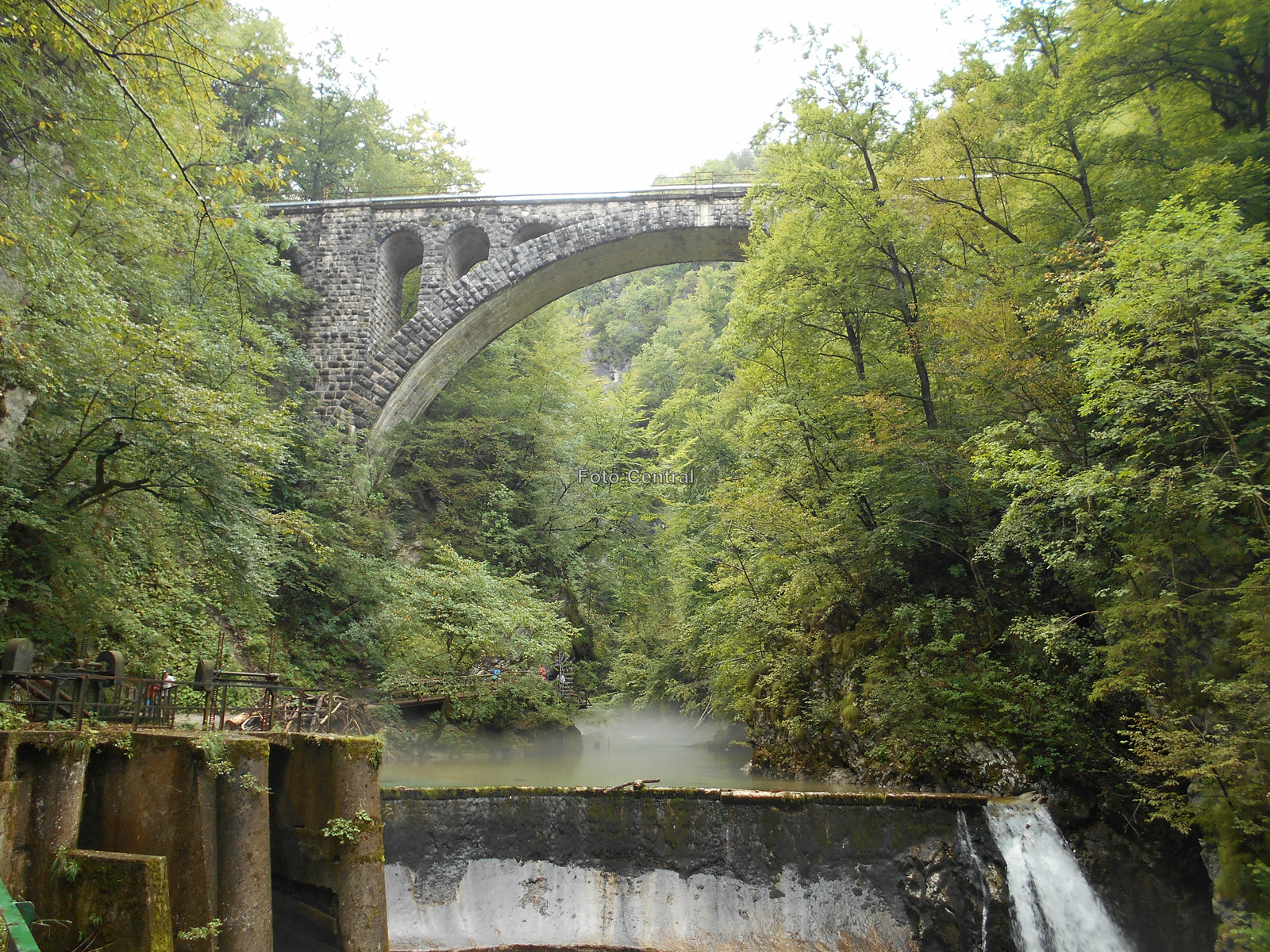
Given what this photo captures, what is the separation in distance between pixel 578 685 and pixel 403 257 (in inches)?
473

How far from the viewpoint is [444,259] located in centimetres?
1675

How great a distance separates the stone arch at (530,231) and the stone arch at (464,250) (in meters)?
0.73

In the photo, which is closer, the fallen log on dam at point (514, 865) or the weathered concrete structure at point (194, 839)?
the weathered concrete structure at point (194, 839)

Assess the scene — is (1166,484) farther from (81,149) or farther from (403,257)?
(403,257)

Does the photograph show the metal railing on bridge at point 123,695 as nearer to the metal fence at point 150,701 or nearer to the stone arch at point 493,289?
the metal fence at point 150,701

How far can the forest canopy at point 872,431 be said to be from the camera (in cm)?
589

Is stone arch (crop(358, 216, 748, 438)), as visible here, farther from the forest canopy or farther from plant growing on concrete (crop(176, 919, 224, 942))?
plant growing on concrete (crop(176, 919, 224, 942))

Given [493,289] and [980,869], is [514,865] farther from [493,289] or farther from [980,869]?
[493,289]

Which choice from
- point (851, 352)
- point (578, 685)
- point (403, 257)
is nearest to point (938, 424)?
point (851, 352)

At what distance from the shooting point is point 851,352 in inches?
463

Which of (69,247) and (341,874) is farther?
(69,247)

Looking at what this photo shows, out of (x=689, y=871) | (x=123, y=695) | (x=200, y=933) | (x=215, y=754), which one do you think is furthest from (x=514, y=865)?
(x=123, y=695)

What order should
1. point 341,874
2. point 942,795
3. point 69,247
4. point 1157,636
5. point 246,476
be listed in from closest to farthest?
1. point 341,874
2. point 1157,636
3. point 942,795
4. point 69,247
5. point 246,476

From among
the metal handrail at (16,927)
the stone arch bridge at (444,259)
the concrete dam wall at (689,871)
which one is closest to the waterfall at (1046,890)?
the concrete dam wall at (689,871)
